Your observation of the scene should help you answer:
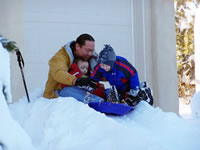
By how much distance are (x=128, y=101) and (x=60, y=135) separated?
1246 mm

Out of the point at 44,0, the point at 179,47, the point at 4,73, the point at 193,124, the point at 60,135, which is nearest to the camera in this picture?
the point at 4,73

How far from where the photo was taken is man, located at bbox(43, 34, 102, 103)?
341 centimetres

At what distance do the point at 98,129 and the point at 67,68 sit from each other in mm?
1423

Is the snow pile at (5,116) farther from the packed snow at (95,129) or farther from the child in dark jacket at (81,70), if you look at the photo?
the child in dark jacket at (81,70)

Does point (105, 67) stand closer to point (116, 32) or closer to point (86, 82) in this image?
point (86, 82)

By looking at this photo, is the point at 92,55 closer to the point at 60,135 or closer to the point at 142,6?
the point at 60,135

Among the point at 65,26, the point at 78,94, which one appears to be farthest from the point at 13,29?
the point at 78,94

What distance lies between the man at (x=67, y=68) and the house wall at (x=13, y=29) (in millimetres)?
1465

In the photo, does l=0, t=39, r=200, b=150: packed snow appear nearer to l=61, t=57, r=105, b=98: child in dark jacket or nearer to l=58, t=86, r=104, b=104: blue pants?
l=58, t=86, r=104, b=104: blue pants

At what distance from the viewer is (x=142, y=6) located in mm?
5988

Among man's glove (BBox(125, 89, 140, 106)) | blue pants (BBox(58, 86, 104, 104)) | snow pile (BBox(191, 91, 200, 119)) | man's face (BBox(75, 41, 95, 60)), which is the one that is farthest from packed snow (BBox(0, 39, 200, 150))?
snow pile (BBox(191, 91, 200, 119))

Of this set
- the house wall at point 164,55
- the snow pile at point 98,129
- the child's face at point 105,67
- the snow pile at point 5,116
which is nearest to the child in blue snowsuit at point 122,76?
the child's face at point 105,67

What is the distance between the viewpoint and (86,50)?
3.70 metres

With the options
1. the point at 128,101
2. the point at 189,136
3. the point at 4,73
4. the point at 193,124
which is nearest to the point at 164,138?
the point at 189,136
